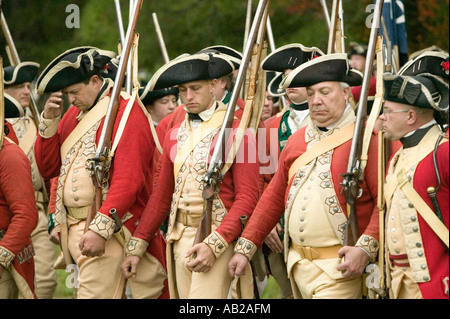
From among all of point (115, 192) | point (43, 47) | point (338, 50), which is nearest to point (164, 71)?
point (115, 192)

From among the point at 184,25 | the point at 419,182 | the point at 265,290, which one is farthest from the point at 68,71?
the point at 184,25

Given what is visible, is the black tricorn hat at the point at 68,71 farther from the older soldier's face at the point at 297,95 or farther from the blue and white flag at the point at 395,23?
the blue and white flag at the point at 395,23

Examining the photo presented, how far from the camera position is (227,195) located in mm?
5539

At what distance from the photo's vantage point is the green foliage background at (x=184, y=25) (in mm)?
8738

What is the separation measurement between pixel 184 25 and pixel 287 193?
514cm

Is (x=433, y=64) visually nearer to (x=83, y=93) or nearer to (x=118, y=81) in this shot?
(x=118, y=81)

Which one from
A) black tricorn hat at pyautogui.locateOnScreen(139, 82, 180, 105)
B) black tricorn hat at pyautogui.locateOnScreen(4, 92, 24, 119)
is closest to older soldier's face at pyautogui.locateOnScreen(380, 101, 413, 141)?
black tricorn hat at pyautogui.locateOnScreen(4, 92, 24, 119)

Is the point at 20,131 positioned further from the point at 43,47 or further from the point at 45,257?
the point at 43,47

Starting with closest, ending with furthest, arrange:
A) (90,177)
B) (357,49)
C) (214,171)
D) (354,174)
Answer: (354,174) → (214,171) → (90,177) → (357,49)

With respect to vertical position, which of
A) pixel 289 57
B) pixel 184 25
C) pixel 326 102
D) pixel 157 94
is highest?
pixel 289 57

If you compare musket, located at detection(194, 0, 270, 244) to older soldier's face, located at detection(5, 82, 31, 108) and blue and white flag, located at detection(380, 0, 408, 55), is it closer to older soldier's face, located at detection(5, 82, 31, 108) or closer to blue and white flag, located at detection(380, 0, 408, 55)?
blue and white flag, located at detection(380, 0, 408, 55)

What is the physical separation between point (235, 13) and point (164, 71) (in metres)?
4.48

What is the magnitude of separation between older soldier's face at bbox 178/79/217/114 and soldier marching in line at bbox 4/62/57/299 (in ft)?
7.00
